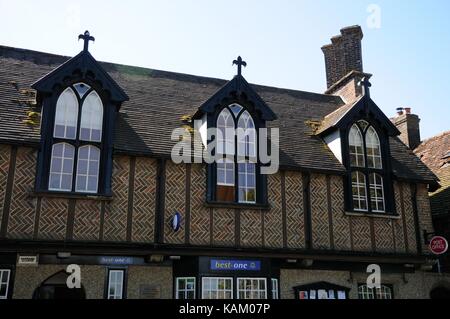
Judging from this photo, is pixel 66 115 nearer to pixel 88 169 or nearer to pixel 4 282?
pixel 88 169

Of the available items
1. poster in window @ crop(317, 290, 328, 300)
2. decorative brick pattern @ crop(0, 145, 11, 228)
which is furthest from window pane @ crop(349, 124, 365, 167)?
decorative brick pattern @ crop(0, 145, 11, 228)

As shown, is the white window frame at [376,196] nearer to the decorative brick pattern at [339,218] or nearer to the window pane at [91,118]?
the decorative brick pattern at [339,218]

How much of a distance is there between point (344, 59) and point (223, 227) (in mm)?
9595

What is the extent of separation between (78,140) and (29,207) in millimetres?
1888

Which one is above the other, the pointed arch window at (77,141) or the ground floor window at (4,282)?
the pointed arch window at (77,141)

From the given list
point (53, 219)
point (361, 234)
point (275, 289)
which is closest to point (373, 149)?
point (361, 234)

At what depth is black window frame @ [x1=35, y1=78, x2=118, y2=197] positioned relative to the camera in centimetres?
1109

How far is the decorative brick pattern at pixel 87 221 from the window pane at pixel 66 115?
167 cm

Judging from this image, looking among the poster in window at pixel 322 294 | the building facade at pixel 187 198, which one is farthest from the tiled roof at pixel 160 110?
the poster in window at pixel 322 294

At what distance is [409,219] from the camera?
14.0 meters

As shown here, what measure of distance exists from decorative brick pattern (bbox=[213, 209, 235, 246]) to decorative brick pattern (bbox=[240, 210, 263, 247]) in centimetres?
26

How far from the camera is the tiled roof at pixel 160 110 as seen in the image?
12078 mm
